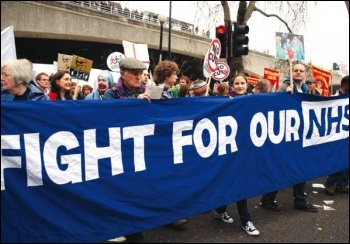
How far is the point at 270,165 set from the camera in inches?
175

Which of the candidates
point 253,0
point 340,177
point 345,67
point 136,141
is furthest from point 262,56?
point 136,141

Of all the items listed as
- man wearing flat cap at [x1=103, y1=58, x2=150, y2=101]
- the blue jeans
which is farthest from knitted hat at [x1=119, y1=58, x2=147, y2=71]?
the blue jeans

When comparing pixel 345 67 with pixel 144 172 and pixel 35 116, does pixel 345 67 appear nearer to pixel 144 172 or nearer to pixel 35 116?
pixel 144 172

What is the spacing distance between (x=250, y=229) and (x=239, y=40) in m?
5.36

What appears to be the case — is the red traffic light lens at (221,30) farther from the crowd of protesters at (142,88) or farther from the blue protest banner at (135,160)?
the blue protest banner at (135,160)

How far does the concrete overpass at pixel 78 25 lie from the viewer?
21062 mm

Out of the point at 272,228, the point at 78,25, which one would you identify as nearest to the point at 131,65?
the point at 272,228

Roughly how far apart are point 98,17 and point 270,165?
74.0ft

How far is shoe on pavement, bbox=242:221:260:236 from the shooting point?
12.9ft

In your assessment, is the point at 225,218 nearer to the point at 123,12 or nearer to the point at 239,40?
the point at 239,40

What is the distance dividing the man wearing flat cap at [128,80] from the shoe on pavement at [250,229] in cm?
180

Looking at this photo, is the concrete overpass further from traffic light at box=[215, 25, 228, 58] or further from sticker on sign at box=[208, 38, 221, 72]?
sticker on sign at box=[208, 38, 221, 72]

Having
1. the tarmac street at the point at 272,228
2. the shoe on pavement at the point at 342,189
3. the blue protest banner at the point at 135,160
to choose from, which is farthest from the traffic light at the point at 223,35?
the tarmac street at the point at 272,228

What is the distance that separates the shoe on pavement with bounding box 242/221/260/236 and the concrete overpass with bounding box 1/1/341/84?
2032 centimetres
